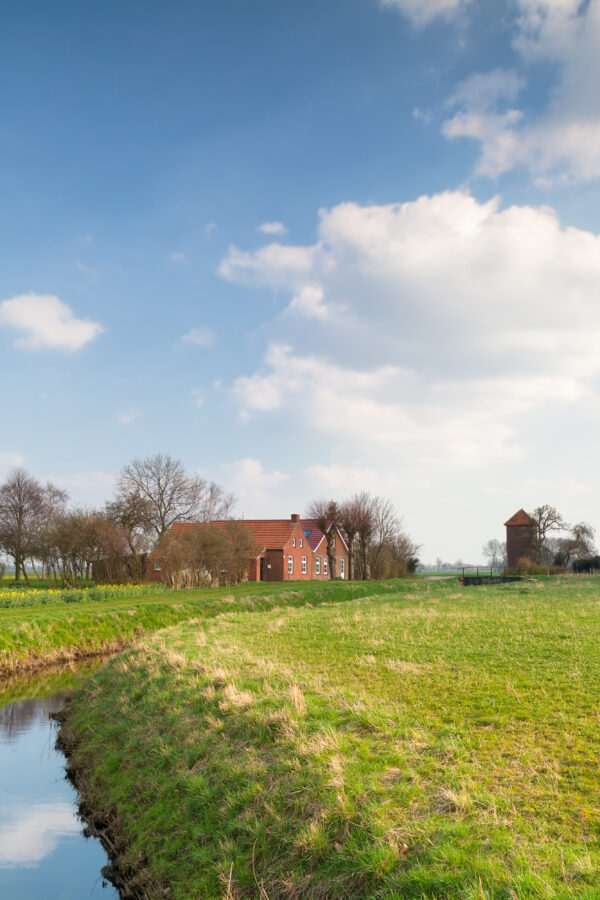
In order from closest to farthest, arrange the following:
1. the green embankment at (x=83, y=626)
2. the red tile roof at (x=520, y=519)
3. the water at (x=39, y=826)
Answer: the water at (x=39, y=826) < the green embankment at (x=83, y=626) < the red tile roof at (x=520, y=519)

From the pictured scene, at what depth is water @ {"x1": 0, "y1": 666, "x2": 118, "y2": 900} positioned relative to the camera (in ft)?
27.1

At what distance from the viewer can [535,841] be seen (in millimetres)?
5113

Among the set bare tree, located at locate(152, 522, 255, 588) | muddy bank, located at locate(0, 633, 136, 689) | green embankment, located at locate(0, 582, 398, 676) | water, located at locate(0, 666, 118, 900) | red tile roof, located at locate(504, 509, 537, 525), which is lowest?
water, located at locate(0, 666, 118, 900)

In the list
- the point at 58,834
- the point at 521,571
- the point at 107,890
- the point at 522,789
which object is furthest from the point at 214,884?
the point at 521,571

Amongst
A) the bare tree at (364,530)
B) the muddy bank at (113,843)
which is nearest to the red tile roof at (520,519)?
the bare tree at (364,530)

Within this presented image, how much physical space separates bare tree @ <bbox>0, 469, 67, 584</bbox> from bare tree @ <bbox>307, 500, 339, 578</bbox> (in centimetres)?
2777

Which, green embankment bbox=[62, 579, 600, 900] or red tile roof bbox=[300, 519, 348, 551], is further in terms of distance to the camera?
red tile roof bbox=[300, 519, 348, 551]

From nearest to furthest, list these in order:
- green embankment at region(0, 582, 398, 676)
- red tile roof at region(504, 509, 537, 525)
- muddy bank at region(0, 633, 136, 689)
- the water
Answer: the water → muddy bank at region(0, 633, 136, 689) → green embankment at region(0, 582, 398, 676) → red tile roof at region(504, 509, 537, 525)

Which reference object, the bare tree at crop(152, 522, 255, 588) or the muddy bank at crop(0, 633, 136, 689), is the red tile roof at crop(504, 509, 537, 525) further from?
the muddy bank at crop(0, 633, 136, 689)

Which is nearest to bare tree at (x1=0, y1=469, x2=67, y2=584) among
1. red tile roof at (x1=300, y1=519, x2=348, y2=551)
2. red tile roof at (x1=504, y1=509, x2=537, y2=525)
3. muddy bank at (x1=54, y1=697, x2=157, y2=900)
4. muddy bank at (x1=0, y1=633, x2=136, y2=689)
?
red tile roof at (x1=300, y1=519, x2=348, y2=551)

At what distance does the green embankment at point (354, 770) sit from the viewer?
5199 mm

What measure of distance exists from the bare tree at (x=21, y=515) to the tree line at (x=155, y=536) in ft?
0.32

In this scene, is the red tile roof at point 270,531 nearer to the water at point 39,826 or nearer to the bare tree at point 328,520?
the bare tree at point 328,520

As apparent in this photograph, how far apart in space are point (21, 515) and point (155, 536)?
1494 cm
